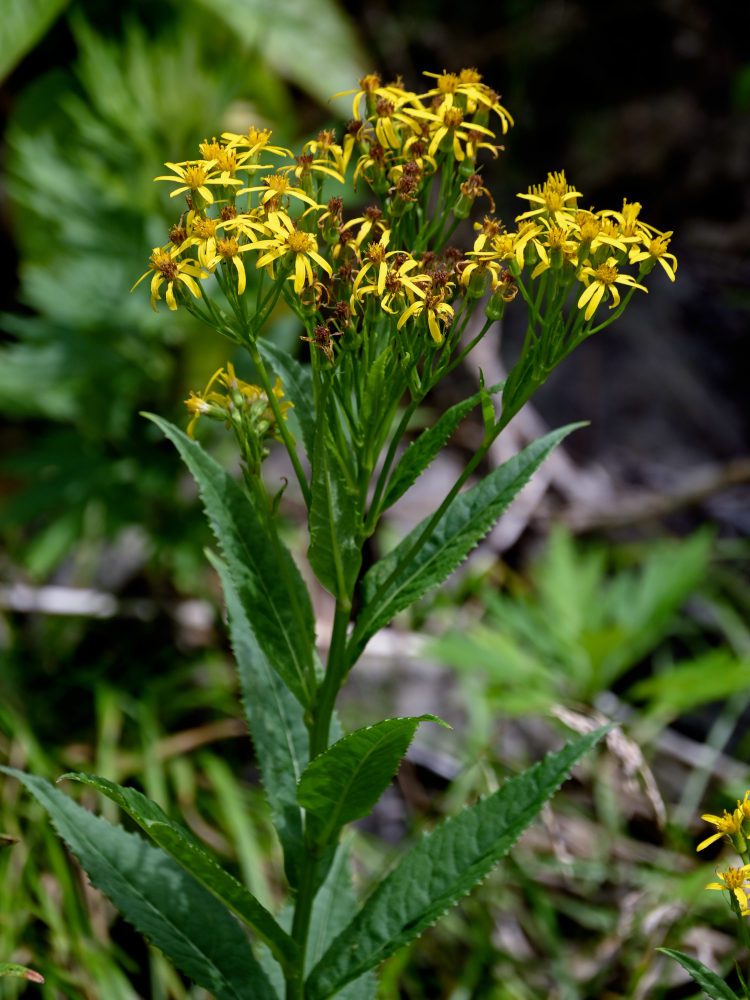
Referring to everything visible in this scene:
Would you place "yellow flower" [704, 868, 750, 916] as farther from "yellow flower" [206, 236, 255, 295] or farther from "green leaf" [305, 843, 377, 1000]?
"yellow flower" [206, 236, 255, 295]

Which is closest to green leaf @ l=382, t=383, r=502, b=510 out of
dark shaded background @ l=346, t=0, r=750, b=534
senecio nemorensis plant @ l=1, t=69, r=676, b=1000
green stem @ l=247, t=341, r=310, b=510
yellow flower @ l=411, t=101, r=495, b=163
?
senecio nemorensis plant @ l=1, t=69, r=676, b=1000

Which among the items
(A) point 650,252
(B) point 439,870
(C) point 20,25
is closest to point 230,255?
(A) point 650,252

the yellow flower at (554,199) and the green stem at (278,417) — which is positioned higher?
the yellow flower at (554,199)

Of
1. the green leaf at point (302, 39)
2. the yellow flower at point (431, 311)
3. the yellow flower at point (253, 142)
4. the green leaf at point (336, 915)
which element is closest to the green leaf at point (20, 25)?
the green leaf at point (302, 39)

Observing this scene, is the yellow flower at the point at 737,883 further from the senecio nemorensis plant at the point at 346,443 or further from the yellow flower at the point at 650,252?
the yellow flower at the point at 650,252

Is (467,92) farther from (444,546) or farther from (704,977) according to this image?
(704,977)
